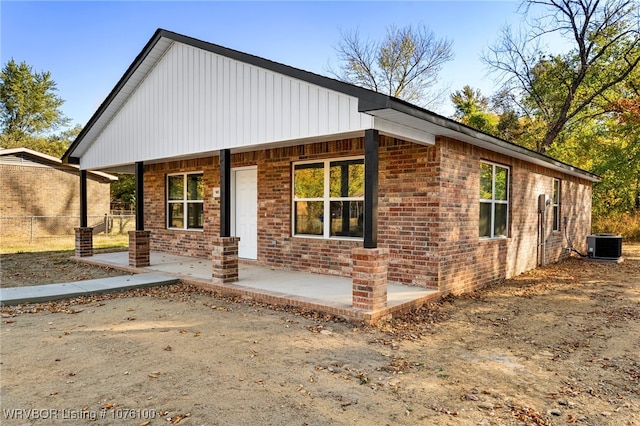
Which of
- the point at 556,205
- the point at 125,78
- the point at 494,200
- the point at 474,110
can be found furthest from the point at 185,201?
the point at 474,110

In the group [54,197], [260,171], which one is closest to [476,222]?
[260,171]

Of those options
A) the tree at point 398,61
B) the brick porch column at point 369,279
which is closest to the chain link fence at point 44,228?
the brick porch column at point 369,279

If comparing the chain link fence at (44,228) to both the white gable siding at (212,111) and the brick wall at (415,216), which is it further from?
the brick wall at (415,216)

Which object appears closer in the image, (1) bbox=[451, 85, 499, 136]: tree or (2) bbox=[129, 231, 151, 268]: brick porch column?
(2) bbox=[129, 231, 151, 268]: brick porch column

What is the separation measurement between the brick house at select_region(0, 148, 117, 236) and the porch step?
41.0ft

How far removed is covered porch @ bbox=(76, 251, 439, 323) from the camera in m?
5.54

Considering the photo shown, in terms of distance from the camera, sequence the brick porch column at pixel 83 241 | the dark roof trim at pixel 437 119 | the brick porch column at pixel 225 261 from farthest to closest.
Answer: the brick porch column at pixel 83 241
the brick porch column at pixel 225 261
the dark roof trim at pixel 437 119

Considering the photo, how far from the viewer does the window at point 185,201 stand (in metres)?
10.8

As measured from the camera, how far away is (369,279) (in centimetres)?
524

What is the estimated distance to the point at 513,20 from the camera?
22203 millimetres

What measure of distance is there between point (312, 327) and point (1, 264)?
9561mm

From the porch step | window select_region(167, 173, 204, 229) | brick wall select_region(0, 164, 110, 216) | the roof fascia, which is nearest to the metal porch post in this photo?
the porch step

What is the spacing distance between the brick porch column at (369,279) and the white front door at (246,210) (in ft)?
14.6

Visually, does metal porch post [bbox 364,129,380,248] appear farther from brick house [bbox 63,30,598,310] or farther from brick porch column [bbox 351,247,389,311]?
brick porch column [bbox 351,247,389,311]
